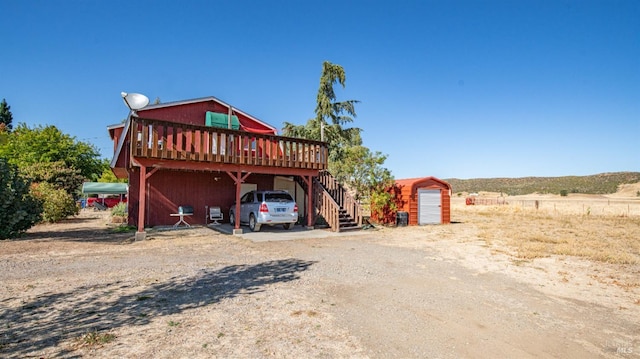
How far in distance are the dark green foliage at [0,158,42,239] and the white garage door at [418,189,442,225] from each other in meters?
16.3

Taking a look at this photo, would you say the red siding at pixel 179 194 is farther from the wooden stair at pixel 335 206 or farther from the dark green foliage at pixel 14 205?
the wooden stair at pixel 335 206

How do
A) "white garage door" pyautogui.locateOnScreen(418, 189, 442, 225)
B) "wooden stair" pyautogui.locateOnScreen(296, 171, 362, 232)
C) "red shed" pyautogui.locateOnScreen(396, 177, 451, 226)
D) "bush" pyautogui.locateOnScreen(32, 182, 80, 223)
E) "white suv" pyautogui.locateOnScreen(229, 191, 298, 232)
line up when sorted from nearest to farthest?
"white suv" pyautogui.locateOnScreen(229, 191, 298, 232) < "wooden stair" pyautogui.locateOnScreen(296, 171, 362, 232) < "bush" pyautogui.locateOnScreen(32, 182, 80, 223) < "red shed" pyautogui.locateOnScreen(396, 177, 451, 226) < "white garage door" pyautogui.locateOnScreen(418, 189, 442, 225)

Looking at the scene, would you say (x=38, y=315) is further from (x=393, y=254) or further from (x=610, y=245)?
(x=610, y=245)

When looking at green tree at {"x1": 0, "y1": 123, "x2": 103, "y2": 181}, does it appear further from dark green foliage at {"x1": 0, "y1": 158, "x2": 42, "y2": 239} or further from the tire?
the tire

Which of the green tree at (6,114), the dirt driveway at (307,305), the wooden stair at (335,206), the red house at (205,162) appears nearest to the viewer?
the dirt driveway at (307,305)

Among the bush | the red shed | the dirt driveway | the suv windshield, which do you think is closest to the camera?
the dirt driveway

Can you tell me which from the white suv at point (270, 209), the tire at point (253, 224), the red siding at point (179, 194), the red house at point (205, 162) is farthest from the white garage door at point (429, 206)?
the red siding at point (179, 194)

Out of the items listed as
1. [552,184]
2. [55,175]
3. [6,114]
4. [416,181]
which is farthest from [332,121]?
[552,184]

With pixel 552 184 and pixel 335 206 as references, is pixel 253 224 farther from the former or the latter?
pixel 552 184

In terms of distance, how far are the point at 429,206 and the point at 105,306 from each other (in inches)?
611

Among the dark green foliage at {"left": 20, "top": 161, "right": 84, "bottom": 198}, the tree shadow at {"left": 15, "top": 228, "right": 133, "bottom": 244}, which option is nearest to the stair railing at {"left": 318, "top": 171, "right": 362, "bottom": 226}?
the tree shadow at {"left": 15, "top": 228, "right": 133, "bottom": 244}

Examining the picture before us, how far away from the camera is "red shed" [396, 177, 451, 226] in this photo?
1688 cm

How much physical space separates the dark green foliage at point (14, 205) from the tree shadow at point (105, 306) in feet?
27.9

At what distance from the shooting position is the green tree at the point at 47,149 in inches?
1087
